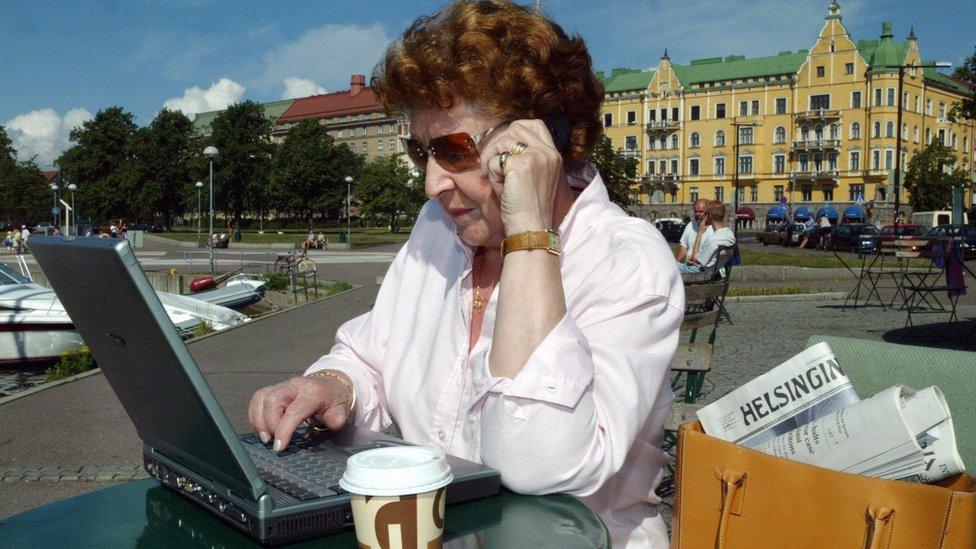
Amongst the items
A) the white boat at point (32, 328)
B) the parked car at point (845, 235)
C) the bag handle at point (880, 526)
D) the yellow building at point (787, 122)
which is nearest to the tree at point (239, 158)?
the yellow building at point (787, 122)

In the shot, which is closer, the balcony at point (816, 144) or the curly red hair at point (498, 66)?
the curly red hair at point (498, 66)

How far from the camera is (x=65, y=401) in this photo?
7422mm

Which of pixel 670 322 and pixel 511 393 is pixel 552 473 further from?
pixel 670 322

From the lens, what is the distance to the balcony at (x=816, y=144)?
87794 millimetres

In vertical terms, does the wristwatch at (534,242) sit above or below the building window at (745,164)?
below

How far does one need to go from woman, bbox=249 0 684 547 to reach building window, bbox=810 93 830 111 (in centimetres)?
9409

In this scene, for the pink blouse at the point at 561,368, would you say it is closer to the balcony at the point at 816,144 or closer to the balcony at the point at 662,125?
the balcony at the point at 816,144

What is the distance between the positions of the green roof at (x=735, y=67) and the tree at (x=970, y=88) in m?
68.7

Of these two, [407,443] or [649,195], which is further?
[649,195]

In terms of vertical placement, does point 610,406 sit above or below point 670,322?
below

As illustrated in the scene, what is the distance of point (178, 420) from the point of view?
54.7 inches

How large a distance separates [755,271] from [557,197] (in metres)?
19.0

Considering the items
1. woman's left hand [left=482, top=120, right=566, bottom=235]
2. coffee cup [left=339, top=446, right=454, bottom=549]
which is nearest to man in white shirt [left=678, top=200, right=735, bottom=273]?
woman's left hand [left=482, top=120, right=566, bottom=235]

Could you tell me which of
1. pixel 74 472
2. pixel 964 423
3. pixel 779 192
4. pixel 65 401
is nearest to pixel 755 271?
pixel 65 401
